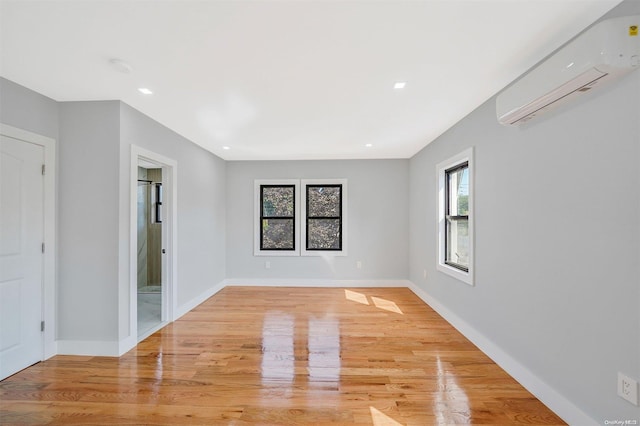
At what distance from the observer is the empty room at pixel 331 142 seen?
1534mm

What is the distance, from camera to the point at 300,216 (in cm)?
542

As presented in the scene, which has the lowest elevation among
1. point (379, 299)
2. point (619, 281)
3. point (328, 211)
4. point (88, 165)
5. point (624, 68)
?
point (379, 299)

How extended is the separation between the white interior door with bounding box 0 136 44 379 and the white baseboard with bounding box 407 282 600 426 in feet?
13.8

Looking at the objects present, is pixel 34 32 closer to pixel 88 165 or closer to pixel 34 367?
pixel 88 165

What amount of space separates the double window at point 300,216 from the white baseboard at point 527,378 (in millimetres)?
2620

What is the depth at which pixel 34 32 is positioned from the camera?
5.50ft

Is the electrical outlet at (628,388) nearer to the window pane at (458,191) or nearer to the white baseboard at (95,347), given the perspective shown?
the window pane at (458,191)

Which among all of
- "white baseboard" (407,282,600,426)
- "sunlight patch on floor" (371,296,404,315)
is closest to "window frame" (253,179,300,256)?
"sunlight patch on floor" (371,296,404,315)

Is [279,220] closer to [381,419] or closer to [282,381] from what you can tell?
[282,381]

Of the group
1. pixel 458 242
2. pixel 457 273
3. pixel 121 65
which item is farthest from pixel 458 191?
pixel 121 65

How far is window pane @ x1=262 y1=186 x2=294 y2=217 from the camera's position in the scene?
217 inches

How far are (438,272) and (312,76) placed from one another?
124 inches

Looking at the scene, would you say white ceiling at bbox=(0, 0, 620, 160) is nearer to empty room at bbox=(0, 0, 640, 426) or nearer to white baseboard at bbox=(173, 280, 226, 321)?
empty room at bbox=(0, 0, 640, 426)

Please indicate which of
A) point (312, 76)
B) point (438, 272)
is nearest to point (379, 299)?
point (438, 272)
